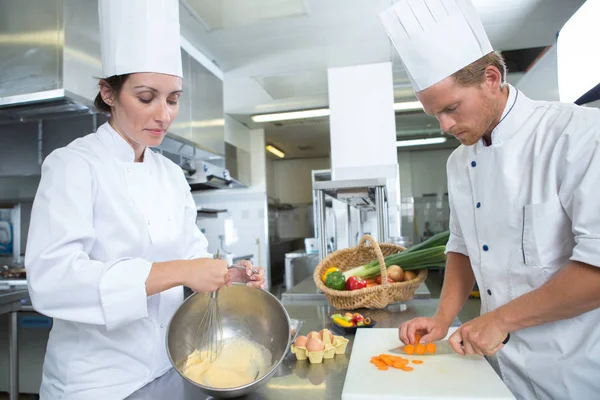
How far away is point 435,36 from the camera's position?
45.8 inches

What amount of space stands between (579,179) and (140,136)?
103 centimetres

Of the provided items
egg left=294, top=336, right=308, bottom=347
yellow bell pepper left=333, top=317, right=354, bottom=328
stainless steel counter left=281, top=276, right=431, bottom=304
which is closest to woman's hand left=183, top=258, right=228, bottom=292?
egg left=294, top=336, right=308, bottom=347

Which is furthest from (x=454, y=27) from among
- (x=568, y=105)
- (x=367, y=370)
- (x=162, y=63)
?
(x=367, y=370)

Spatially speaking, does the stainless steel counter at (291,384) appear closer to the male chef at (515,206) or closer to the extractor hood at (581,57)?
the male chef at (515,206)

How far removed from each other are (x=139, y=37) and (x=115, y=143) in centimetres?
29

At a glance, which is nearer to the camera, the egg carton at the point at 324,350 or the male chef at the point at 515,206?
the male chef at the point at 515,206

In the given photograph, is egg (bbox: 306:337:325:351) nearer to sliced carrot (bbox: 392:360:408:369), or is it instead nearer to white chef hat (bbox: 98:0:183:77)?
sliced carrot (bbox: 392:360:408:369)

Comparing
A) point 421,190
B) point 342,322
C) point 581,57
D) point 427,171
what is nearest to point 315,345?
point 342,322

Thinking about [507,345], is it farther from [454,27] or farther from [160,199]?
[160,199]

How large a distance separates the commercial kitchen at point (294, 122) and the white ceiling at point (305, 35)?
0.02 m

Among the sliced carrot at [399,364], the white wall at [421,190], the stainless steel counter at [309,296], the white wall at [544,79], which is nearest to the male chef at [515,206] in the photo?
the sliced carrot at [399,364]

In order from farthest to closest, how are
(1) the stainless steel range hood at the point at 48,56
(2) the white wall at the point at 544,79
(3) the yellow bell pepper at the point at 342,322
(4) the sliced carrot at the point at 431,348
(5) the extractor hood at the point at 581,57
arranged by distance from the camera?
(2) the white wall at the point at 544,79
(5) the extractor hood at the point at 581,57
(1) the stainless steel range hood at the point at 48,56
(3) the yellow bell pepper at the point at 342,322
(4) the sliced carrot at the point at 431,348

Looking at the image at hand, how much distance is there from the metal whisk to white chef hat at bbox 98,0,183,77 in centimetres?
53

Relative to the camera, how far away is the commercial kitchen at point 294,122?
0.98m
